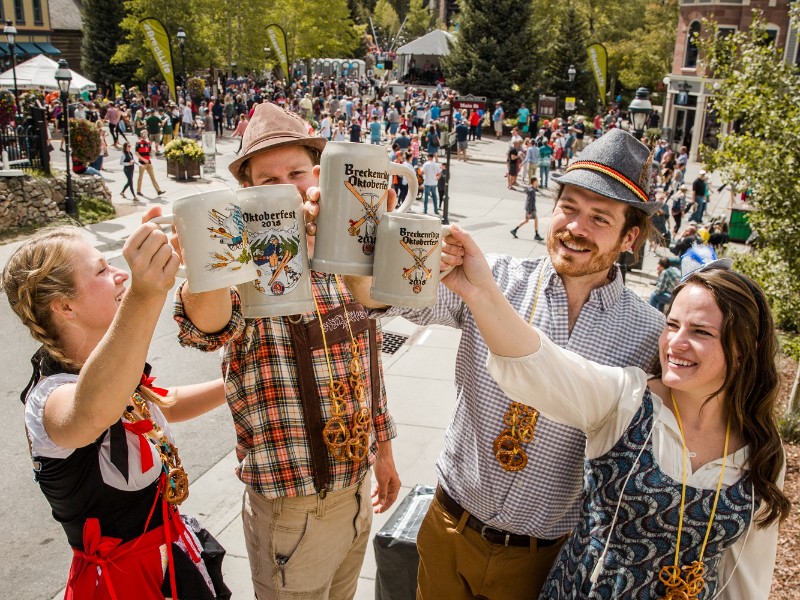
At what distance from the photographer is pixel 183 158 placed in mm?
18359

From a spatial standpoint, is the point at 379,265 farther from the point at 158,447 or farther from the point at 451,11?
the point at 451,11

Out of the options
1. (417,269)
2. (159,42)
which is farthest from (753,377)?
(159,42)

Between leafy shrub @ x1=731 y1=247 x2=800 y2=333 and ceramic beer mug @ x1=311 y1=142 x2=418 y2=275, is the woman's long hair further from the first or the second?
leafy shrub @ x1=731 y1=247 x2=800 y2=333

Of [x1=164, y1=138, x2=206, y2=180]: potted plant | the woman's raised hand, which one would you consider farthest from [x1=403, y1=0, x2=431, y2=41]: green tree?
the woman's raised hand

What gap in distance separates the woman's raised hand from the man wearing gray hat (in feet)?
2.93

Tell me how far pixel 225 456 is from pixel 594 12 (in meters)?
44.8

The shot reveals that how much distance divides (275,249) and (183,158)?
1797cm

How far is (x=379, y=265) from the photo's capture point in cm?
164

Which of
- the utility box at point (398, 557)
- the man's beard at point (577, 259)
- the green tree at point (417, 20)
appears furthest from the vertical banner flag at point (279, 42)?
the green tree at point (417, 20)

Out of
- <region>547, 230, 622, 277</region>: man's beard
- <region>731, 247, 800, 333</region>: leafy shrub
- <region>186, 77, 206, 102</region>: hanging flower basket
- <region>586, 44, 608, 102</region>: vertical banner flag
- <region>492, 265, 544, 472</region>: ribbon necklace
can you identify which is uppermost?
<region>586, 44, 608, 102</region>: vertical banner flag

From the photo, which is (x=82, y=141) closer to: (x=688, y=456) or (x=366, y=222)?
(x=366, y=222)

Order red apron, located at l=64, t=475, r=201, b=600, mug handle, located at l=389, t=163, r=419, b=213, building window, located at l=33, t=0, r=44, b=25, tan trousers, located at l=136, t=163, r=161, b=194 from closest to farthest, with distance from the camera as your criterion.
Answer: mug handle, located at l=389, t=163, r=419, b=213, red apron, located at l=64, t=475, r=201, b=600, tan trousers, located at l=136, t=163, r=161, b=194, building window, located at l=33, t=0, r=44, b=25

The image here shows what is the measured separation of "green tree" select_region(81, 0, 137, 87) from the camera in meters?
39.2

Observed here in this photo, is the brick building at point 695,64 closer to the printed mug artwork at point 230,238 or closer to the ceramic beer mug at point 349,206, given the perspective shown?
the ceramic beer mug at point 349,206
